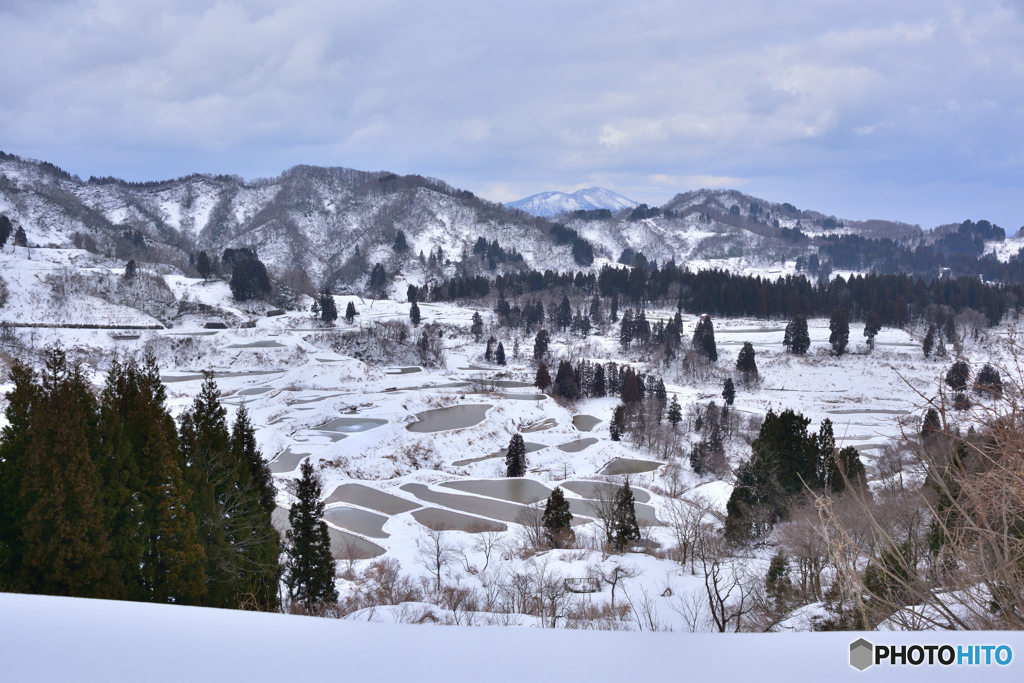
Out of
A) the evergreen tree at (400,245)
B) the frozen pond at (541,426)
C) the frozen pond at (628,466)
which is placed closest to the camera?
the frozen pond at (628,466)

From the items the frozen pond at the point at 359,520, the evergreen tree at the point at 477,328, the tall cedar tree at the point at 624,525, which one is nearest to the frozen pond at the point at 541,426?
the frozen pond at the point at 359,520

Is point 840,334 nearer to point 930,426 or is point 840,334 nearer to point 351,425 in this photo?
point 351,425

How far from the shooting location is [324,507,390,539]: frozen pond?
2181 centimetres

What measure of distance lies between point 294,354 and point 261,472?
129 ft

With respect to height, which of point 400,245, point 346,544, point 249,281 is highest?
point 400,245

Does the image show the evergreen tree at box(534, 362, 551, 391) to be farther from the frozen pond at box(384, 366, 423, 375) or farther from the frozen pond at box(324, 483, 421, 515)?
the frozen pond at box(324, 483, 421, 515)

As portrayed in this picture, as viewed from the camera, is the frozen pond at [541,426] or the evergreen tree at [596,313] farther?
the evergreen tree at [596,313]

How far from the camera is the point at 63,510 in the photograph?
7055 mm

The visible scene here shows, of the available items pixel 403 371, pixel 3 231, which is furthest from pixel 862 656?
pixel 3 231

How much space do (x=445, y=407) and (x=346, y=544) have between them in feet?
70.8

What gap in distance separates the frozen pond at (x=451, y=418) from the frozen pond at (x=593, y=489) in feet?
32.6

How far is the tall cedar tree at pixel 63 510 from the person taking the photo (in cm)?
690

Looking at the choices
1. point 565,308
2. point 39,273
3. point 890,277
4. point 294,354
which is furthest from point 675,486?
point 890,277

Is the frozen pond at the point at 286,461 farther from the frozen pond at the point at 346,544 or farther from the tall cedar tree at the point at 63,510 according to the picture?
the tall cedar tree at the point at 63,510
